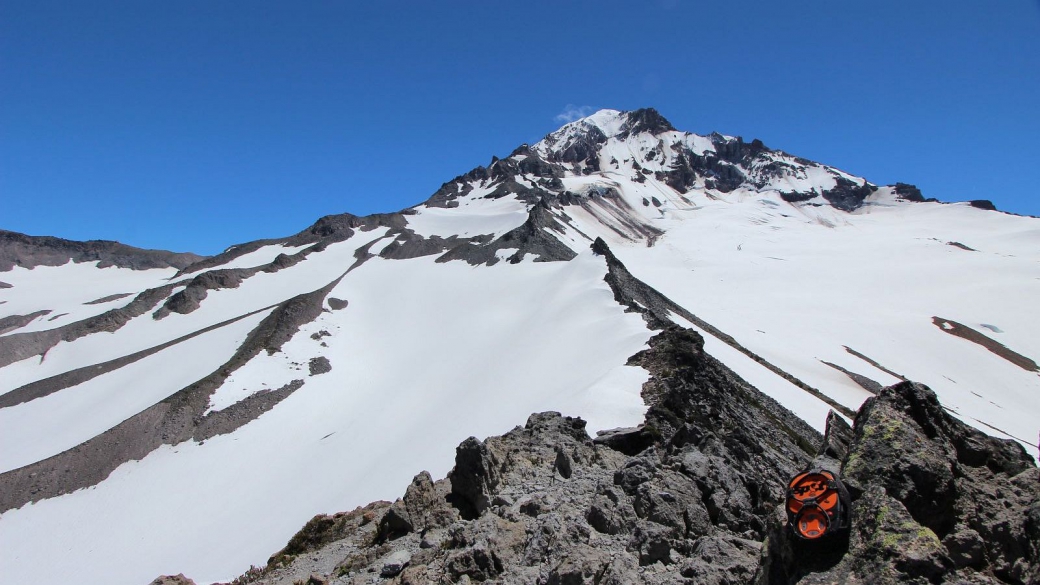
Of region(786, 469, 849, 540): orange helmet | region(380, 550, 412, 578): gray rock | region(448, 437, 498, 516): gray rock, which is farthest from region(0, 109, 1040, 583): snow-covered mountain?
region(786, 469, 849, 540): orange helmet

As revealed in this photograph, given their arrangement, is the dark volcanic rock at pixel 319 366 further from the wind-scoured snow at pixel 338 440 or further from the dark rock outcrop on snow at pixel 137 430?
the dark rock outcrop on snow at pixel 137 430

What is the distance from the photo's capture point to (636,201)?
167 meters

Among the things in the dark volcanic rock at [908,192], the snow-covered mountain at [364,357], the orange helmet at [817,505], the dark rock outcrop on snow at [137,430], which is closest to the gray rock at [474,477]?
the orange helmet at [817,505]

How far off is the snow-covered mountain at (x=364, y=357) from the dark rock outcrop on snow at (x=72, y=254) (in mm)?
623

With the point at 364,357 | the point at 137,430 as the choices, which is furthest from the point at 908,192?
the point at 137,430

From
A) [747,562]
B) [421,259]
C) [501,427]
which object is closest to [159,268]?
[421,259]

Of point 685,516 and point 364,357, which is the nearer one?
point 685,516

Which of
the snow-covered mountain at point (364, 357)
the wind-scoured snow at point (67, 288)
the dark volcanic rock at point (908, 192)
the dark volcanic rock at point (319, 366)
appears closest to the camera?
the snow-covered mountain at point (364, 357)

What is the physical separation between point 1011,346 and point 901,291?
23.2m

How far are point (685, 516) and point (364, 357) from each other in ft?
138

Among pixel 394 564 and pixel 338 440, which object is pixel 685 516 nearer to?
pixel 394 564

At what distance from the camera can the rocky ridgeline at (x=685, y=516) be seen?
16.4 feet

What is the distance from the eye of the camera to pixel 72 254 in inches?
4449

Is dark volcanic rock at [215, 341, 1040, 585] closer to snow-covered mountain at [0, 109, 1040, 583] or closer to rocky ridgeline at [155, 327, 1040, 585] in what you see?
rocky ridgeline at [155, 327, 1040, 585]
